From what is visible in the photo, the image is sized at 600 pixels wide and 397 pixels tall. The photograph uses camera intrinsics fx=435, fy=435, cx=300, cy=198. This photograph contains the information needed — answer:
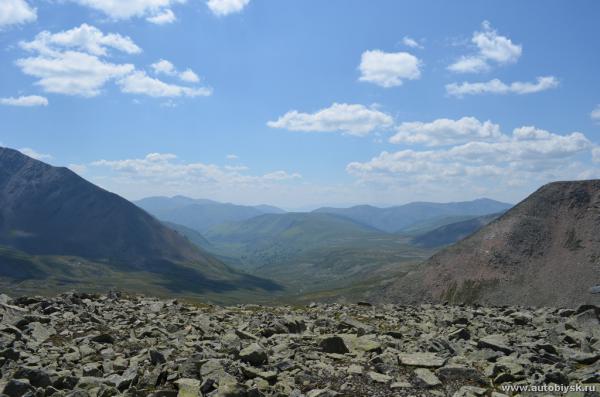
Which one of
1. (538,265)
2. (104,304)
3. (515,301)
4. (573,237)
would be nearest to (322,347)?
(104,304)

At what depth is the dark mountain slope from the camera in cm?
10569

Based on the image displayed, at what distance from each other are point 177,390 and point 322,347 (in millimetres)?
9505

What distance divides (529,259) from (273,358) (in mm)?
115471

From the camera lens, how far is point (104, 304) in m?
42.8

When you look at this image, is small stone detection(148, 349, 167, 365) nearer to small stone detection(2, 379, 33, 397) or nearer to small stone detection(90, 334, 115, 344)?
small stone detection(2, 379, 33, 397)

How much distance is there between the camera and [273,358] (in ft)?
71.7

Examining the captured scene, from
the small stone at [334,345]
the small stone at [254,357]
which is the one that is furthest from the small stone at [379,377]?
the small stone at [254,357]

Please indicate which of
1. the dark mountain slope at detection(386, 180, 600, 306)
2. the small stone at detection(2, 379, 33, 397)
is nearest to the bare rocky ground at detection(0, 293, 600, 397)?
the small stone at detection(2, 379, 33, 397)

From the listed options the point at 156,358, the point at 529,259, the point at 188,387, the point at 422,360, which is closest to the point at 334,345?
the point at 422,360

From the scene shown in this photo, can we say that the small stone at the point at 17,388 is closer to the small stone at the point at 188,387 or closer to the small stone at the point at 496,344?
the small stone at the point at 188,387

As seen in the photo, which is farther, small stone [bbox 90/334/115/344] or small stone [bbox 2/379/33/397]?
small stone [bbox 90/334/115/344]

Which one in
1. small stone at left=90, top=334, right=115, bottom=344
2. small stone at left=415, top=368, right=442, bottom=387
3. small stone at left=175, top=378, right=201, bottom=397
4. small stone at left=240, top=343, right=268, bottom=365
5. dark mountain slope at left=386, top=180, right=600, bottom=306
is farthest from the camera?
dark mountain slope at left=386, top=180, right=600, bottom=306

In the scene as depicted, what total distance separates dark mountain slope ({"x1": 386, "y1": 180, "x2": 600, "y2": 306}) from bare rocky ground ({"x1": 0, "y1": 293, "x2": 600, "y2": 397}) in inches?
3210

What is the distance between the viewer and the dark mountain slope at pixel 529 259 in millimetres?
105688
